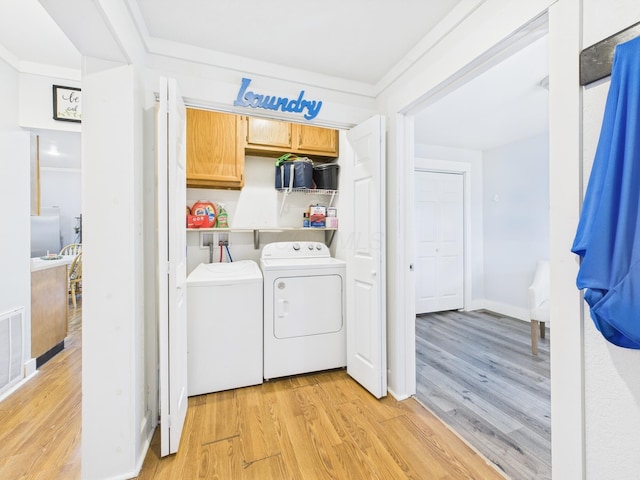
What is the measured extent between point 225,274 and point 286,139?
134 centimetres

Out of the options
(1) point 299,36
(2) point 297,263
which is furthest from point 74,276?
(1) point 299,36

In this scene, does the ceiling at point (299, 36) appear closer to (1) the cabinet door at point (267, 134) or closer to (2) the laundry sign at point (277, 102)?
(2) the laundry sign at point (277, 102)

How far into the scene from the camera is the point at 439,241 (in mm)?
4117

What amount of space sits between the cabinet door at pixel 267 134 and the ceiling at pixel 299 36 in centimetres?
58

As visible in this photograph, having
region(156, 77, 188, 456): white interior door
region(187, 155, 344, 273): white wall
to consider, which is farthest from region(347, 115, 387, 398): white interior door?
region(156, 77, 188, 456): white interior door

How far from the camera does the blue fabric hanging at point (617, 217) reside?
2.67 ft

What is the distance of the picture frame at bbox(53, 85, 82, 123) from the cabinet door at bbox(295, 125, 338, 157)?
5.79 ft

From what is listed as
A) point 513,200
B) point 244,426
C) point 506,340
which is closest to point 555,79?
point 244,426

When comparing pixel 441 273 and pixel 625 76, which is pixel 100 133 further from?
pixel 441 273

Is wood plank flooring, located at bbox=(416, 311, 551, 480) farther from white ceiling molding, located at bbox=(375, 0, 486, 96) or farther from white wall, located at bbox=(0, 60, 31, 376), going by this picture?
white wall, located at bbox=(0, 60, 31, 376)

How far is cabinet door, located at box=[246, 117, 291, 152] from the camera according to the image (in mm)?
2533

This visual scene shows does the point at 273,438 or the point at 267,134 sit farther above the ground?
the point at 267,134

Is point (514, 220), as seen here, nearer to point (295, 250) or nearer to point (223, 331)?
point (295, 250)

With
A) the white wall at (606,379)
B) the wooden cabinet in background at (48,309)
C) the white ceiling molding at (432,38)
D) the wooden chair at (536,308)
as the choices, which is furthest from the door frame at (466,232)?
the wooden cabinet in background at (48,309)
